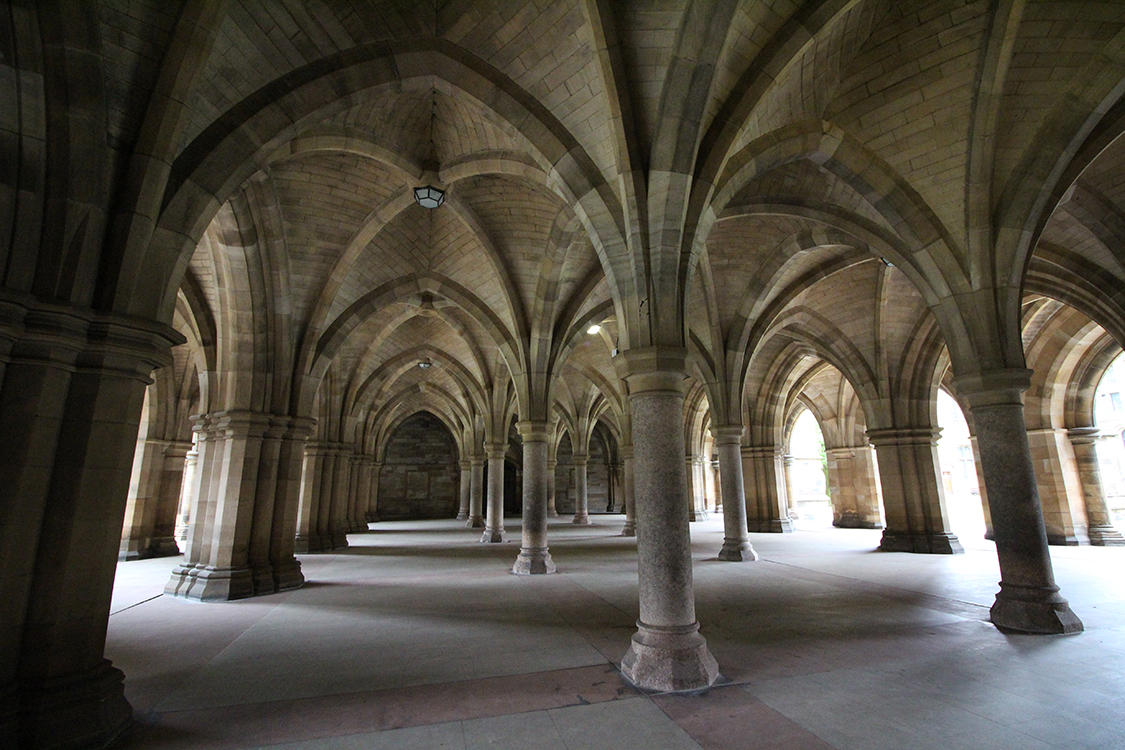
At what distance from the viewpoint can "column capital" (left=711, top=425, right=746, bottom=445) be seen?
11898 millimetres

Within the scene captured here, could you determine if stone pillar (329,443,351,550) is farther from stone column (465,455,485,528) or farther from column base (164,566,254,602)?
stone column (465,455,485,528)

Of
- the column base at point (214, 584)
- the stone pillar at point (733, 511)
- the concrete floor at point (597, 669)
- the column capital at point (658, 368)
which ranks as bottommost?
the concrete floor at point (597, 669)

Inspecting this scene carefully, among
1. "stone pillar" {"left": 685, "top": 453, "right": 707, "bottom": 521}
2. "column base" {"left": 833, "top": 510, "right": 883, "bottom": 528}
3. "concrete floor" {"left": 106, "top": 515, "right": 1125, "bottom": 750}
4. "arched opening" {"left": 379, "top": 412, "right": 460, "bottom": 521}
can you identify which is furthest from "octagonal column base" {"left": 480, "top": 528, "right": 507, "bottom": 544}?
"arched opening" {"left": 379, "top": 412, "right": 460, "bottom": 521}

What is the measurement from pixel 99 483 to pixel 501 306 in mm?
8479

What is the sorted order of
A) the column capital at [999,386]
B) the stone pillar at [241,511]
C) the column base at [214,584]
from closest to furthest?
the column capital at [999,386] < the column base at [214,584] < the stone pillar at [241,511]

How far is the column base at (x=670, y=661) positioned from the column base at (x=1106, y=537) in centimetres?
1500

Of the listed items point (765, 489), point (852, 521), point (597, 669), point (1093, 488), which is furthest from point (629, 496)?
point (597, 669)

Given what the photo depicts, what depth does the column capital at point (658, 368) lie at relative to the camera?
4.83m

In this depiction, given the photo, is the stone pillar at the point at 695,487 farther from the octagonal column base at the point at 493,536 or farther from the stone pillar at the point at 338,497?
the stone pillar at the point at 338,497

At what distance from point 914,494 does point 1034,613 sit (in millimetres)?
7515

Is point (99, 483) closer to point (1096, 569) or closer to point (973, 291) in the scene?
point (973, 291)

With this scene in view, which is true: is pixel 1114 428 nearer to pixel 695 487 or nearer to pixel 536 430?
pixel 695 487

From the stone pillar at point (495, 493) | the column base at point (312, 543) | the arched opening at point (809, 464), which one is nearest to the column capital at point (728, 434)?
the stone pillar at point (495, 493)

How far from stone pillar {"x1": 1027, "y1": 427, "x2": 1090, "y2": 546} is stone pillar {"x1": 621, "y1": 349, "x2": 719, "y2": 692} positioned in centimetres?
1390
